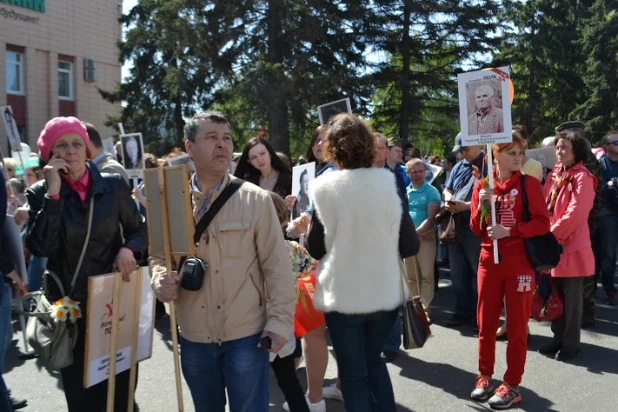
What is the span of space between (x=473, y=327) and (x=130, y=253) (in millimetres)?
4589

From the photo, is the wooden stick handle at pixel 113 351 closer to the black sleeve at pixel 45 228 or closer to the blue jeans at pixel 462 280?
the black sleeve at pixel 45 228

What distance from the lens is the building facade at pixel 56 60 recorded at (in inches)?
1160

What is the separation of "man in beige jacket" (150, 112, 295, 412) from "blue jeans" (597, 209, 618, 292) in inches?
244

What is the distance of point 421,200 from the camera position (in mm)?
7438

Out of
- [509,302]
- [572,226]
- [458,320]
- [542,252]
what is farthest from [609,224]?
[509,302]

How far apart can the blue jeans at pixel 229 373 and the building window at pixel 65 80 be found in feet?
104

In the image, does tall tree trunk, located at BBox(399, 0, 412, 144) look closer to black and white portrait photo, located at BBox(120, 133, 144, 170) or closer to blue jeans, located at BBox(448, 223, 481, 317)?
black and white portrait photo, located at BBox(120, 133, 144, 170)

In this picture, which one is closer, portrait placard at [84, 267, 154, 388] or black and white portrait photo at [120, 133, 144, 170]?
portrait placard at [84, 267, 154, 388]

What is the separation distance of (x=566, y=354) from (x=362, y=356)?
3.03m

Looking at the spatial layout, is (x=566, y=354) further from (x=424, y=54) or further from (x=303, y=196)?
(x=424, y=54)

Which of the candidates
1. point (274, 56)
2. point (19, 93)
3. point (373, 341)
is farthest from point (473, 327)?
point (19, 93)

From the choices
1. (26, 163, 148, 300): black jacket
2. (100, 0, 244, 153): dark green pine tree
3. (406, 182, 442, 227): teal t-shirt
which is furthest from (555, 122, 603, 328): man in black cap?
(100, 0, 244, 153): dark green pine tree

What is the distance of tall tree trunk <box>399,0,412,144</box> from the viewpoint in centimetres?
2781

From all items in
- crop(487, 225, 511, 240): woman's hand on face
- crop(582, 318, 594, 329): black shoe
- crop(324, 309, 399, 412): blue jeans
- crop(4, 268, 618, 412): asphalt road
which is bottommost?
crop(4, 268, 618, 412): asphalt road
